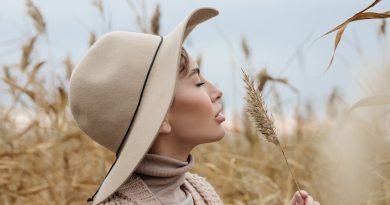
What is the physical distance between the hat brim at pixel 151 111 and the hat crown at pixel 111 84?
2 cm

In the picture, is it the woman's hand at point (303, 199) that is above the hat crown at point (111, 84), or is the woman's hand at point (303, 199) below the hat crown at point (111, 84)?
below

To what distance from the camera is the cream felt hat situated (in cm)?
140

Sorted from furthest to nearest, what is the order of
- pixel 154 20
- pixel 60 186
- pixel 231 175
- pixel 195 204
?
pixel 231 175
pixel 60 186
pixel 154 20
pixel 195 204

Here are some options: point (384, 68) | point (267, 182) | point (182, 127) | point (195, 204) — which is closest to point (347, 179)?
point (384, 68)

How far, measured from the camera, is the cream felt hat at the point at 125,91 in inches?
54.9

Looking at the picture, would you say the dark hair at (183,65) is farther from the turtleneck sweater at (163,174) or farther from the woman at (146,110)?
the turtleneck sweater at (163,174)

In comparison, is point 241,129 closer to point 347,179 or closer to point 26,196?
point 26,196

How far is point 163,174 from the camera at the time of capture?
145 cm

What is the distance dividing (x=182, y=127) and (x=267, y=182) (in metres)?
1.16

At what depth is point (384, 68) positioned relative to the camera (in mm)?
1230

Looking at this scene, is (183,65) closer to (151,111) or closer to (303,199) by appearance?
(151,111)

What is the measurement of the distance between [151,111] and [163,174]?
0.46 feet

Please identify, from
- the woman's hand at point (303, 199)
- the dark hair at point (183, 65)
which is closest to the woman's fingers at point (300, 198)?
the woman's hand at point (303, 199)

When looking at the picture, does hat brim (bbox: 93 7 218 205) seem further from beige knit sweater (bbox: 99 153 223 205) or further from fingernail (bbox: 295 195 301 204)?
fingernail (bbox: 295 195 301 204)
